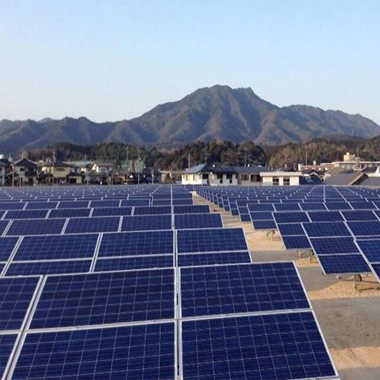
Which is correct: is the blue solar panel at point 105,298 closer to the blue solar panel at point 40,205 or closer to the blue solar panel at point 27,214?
the blue solar panel at point 27,214

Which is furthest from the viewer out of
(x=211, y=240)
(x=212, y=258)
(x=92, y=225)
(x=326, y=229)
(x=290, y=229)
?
(x=290, y=229)

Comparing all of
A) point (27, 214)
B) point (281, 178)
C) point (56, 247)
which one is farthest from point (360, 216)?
point (281, 178)

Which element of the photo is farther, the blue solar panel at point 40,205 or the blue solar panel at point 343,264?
the blue solar panel at point 40,205

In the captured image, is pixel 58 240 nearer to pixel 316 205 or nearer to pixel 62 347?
pixel 62 347

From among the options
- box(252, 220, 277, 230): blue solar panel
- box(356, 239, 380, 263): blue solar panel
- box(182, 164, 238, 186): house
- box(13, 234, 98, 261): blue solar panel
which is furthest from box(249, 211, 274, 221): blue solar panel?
box(182, 164, 238, 186): house

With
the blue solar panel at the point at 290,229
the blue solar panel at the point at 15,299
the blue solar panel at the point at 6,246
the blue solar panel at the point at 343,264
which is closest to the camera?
the blue solar panel at the point at 15,299

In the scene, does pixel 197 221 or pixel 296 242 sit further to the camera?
pixel 197 221

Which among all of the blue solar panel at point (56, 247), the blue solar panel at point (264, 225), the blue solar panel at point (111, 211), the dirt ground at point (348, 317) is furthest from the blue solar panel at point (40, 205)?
the dirt ground at point (348, 317)

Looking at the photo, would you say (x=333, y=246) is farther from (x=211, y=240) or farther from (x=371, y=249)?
(x=211, y=240)

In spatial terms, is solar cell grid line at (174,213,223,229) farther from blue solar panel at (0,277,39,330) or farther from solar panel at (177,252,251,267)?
blue solar panel at (0,277,39,330)
